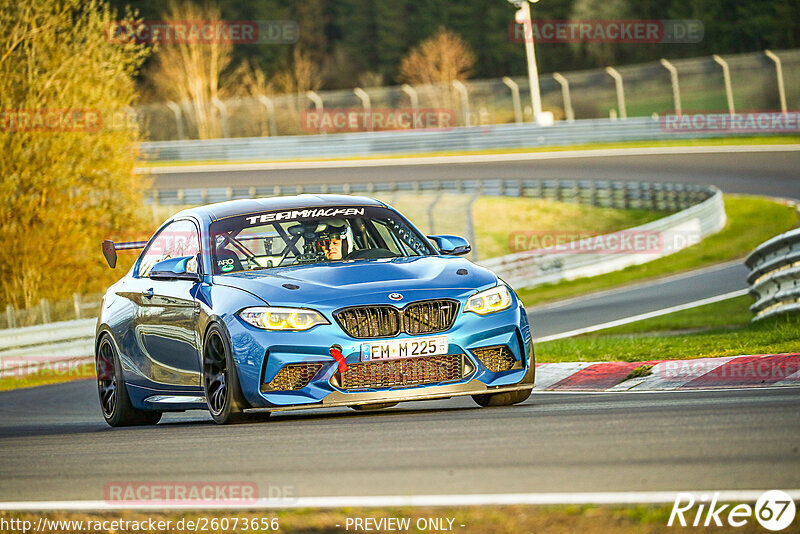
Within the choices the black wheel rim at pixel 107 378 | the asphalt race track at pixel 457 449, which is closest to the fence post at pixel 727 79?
the asphalt race track at pixel 457 449

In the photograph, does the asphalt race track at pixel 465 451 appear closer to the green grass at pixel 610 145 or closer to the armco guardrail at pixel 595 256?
the armco guardrail at pixel 595 256

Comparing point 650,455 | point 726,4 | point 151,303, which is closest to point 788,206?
point 151,303

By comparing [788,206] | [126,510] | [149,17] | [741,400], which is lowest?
[788,206]

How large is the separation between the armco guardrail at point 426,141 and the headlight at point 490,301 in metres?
36.8

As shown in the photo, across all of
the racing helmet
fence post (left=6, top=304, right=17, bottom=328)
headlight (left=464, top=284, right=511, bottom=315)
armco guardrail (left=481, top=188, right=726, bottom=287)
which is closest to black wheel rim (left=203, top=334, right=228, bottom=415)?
the racing helmet

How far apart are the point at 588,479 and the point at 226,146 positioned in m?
49.8

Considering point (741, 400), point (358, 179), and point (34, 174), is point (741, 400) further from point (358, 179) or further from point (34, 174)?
point (358, 179)

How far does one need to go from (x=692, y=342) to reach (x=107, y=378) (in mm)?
5607

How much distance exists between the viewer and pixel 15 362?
20.1m

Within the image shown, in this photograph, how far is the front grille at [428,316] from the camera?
318 inches

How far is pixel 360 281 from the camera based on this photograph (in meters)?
8.31

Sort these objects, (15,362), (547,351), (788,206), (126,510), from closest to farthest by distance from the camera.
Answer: (126,510)
(547,351)
(15,362)
(788,206)

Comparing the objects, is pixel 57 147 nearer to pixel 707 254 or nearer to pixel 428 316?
pixel 707 254

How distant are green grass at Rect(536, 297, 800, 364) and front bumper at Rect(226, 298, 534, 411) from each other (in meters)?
3.33
